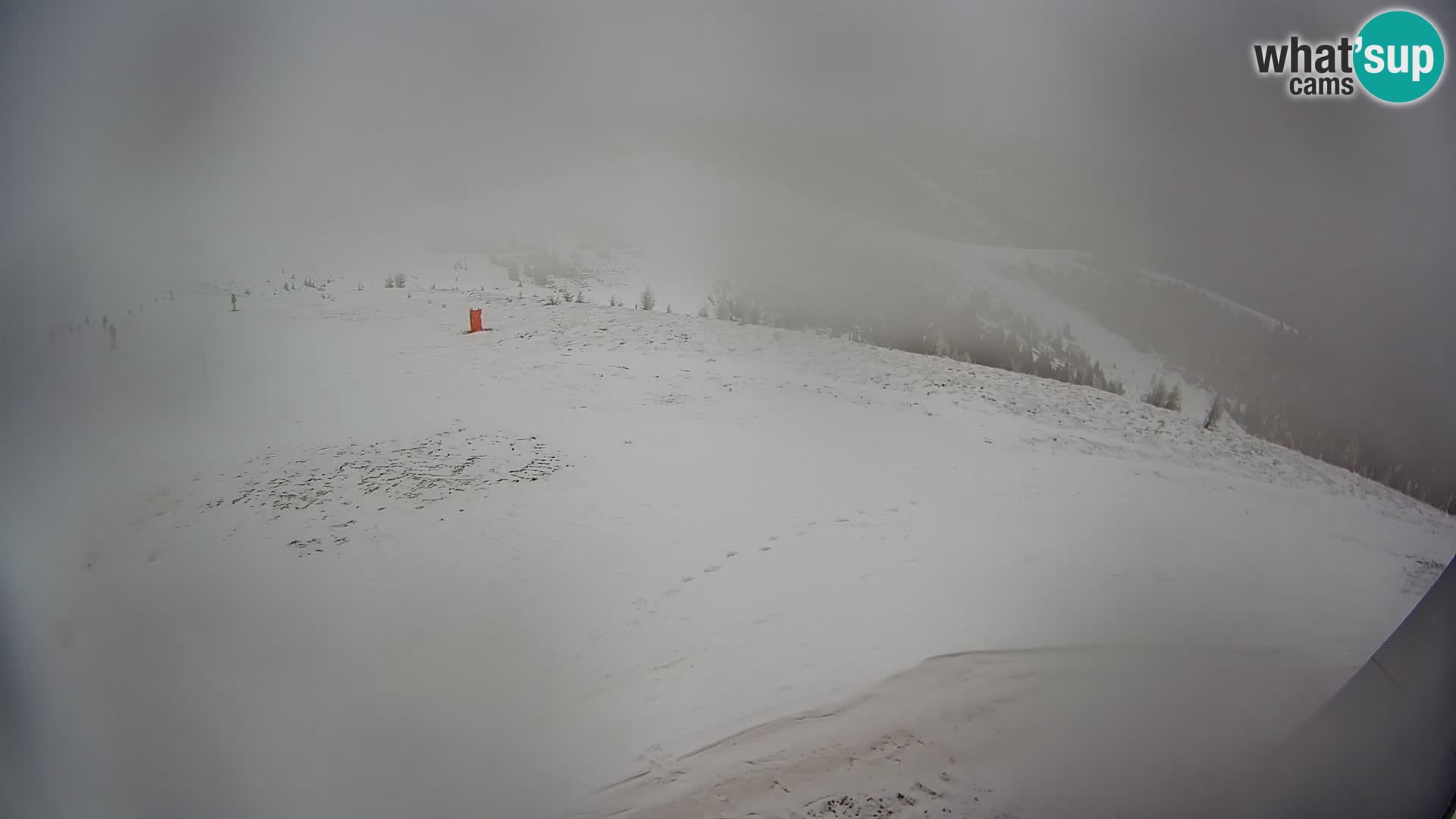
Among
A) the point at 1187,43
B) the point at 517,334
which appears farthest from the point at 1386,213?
the point at 517,334

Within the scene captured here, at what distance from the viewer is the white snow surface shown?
1.42 metres

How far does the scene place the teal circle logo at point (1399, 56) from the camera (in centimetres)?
174

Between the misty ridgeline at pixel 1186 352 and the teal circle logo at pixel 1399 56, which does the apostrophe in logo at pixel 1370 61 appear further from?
the misty ridgeline at pixel 1186 352

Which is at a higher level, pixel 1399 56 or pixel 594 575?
pixel 1399 56

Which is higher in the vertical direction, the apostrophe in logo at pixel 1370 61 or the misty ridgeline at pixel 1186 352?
the apostrophe in logo at pixel 1370 61

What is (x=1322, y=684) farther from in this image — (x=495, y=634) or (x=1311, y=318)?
(x=495, y=634)

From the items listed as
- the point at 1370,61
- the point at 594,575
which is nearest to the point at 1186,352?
the point at 1370,61

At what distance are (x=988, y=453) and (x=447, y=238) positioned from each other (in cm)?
124

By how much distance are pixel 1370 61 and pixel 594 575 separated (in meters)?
1.98

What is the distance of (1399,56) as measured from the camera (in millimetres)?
1757

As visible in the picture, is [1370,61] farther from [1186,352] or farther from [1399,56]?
[1186,352]

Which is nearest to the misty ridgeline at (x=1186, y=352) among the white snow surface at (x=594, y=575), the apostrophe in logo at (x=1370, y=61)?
the white snow surface at (x=594, y=575)

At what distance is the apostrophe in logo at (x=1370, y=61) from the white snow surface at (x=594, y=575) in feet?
2.92

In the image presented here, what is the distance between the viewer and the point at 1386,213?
1837 millimetres
